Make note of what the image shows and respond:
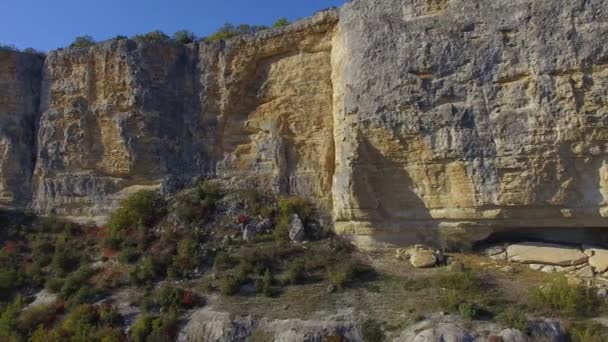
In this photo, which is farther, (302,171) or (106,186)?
(106,186)

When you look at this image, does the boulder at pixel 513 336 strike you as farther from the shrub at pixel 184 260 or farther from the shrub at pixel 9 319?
the shrub at pixel 9 319

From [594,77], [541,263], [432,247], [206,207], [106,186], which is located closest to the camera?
[594,77]

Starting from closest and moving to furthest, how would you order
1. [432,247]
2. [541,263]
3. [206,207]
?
[541,263] < [432,247] < [206,207]

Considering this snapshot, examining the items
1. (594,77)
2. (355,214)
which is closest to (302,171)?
(355,214)

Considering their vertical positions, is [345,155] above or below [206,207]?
above

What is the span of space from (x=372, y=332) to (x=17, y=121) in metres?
12.8

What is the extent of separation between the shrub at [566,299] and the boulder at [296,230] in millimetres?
5356

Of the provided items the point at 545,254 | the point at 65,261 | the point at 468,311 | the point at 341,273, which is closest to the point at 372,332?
the point at 468,311

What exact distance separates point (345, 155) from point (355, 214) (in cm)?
140

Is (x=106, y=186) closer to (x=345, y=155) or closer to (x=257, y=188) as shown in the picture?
(x=257, y=188)

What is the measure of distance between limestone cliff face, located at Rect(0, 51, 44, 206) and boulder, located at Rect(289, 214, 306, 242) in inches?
330

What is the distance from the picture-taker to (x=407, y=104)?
1166 centimetres

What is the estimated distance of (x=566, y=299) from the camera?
9.41 metres

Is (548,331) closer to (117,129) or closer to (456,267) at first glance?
(456,267)
